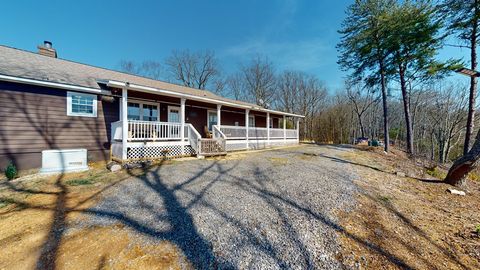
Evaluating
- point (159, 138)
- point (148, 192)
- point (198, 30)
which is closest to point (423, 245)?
point (148, 192)

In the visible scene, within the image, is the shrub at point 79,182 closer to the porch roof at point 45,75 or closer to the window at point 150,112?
the porch roof at point 45,75

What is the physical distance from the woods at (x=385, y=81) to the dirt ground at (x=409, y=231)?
336 centimetres

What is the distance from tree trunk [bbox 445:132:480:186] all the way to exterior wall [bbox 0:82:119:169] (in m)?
13.2

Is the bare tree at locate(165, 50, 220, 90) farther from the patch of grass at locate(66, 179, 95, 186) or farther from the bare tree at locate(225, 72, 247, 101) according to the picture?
the patch of grass at locate(66, 179, 95, 186)

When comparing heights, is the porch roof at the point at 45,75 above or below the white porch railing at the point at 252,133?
above

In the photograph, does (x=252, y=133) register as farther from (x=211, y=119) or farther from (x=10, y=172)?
(x=10, y=172)

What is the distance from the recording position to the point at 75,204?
13.0 ft

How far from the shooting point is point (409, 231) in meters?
3.06

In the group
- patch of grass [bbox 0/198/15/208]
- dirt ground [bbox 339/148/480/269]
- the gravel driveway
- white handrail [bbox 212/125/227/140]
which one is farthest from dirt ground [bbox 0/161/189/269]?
white handrail [bbox 212/125/227/140]

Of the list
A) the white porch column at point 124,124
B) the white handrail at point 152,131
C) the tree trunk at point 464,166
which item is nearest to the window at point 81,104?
the white handrail at point 152,131

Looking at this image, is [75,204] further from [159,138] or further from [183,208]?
[159,138]

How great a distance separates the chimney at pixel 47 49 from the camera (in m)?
10.5

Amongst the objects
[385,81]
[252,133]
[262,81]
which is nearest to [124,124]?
[252,133]

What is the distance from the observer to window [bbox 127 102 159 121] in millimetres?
9211
